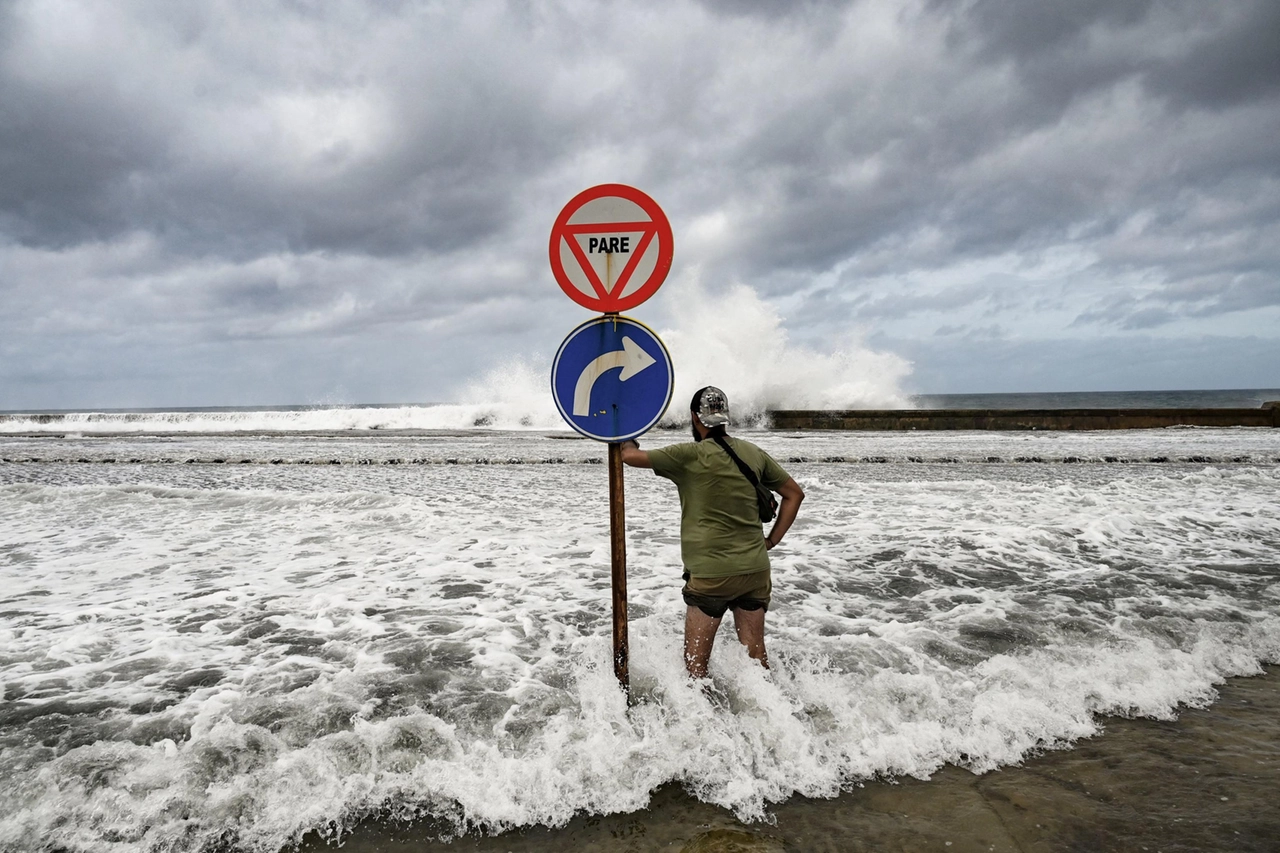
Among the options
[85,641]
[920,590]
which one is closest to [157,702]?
[85,641]

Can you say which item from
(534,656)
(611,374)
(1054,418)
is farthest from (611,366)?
(1054,418)

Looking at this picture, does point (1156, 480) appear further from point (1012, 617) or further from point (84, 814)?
point (84, 814)

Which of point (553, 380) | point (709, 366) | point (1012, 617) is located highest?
point (709, 366)

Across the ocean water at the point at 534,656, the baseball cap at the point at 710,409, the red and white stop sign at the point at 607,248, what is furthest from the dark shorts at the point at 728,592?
the red and white stop sign at the point at 607,248

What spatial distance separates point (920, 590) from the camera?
598 cm

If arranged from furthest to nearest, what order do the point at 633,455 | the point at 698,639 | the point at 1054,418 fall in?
the point at 1054,418
the point at 698,639
the point at 633,455

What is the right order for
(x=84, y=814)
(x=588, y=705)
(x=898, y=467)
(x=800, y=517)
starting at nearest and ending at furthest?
(x=84, y=814) < (x=588, y=705) < (x=800, y=517) < (x=898, y=467)

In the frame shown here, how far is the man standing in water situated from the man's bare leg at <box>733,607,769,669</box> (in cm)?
3

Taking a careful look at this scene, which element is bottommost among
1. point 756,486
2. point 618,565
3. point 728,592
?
point 728,592

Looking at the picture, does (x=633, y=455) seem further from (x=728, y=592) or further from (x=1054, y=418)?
(x=1054, y=418)

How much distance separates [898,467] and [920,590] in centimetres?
985

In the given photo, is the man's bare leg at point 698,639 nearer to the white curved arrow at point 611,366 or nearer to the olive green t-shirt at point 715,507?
the olive green t-shirt at point 715,507

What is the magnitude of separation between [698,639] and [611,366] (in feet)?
4.90

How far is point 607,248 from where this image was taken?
3311 mm
